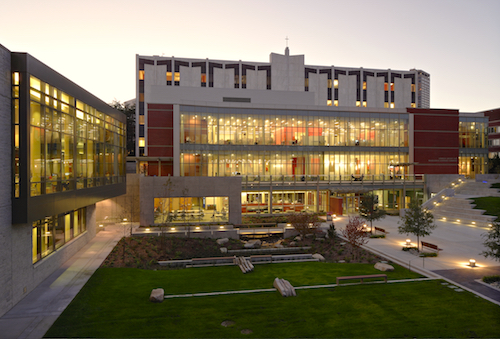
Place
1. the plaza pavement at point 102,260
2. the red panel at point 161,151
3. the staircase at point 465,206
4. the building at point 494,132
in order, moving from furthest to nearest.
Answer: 1. the building at point 494,132
2. the red panel at point 161,151
3. the staircase at point 465,206
4. the plaza pavement at point 102,260

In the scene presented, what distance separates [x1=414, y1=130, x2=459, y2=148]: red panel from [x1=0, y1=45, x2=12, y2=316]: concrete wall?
50805 millimetres

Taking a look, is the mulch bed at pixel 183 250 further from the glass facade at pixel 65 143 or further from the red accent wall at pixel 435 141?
the red accent wall at pixel 435 141

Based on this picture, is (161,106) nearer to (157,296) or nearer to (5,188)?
(5,188)

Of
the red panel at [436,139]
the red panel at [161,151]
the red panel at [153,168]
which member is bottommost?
the red panel at [153,168]

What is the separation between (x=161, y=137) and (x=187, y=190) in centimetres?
1795

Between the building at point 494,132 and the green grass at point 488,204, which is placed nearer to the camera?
the green grass at point 488,204

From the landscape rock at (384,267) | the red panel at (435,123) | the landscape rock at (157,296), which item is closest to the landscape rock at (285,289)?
the landscape rock at (157,296)

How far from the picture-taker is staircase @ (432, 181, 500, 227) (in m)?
33.0

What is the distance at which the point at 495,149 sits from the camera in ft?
225

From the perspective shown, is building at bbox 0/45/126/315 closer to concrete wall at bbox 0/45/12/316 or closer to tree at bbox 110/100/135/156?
concrete wall at bbox 0/45/12/316

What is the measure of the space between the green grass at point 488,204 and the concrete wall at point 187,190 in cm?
2612

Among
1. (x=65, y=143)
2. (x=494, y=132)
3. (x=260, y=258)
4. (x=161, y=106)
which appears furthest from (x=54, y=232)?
(x=494, y=132)

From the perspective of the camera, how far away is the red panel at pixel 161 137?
47.4 metres

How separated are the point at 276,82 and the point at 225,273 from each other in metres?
64.8
